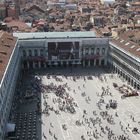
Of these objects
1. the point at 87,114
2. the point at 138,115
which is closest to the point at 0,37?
the point at 87,114

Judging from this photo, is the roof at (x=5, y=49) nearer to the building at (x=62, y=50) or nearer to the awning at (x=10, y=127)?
the awning at (x=10, y=127)

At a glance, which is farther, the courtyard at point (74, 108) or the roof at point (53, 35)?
the roof at point (53, 35)

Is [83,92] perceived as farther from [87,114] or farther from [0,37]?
[0,37]

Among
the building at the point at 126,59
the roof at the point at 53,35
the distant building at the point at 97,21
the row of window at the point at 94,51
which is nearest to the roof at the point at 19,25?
the roof at the point at 53,35

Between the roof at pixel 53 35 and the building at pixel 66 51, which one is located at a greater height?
the roof at pixel 53 35

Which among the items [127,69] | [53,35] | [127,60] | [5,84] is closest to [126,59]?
[127,60]

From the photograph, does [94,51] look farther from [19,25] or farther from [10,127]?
[10,127]
